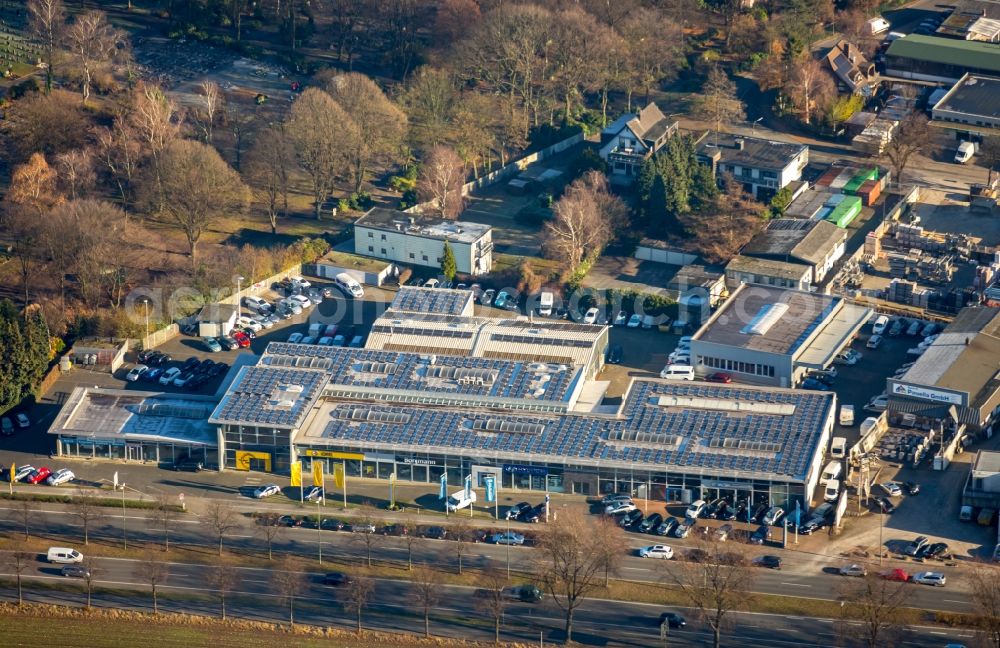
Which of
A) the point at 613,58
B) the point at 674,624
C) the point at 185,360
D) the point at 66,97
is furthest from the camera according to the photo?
the point at 613,58

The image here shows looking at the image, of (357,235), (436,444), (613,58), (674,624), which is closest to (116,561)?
(436,444)

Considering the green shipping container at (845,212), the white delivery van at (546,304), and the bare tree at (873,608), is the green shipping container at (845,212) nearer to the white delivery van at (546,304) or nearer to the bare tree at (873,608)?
the white delivery van at (546,304)

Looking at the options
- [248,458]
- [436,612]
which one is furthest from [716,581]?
[248,458]

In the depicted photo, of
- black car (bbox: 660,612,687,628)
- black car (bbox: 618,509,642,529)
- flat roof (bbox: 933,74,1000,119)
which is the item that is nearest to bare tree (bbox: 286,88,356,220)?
black car (bbox: 618,509,642,529)

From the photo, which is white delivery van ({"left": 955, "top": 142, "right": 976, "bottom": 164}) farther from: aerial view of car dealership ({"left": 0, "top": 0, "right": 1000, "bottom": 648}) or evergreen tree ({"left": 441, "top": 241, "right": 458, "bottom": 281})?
evergreen tree ({"left": 441, "top": 241, "right": 458, "bottom": 281})

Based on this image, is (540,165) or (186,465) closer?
(186,465)

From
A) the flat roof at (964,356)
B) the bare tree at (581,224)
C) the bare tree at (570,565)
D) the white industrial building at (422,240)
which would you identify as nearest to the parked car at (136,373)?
the white industrial building at (422,240)

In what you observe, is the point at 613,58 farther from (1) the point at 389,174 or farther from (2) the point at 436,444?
(2) the point at 436,444
